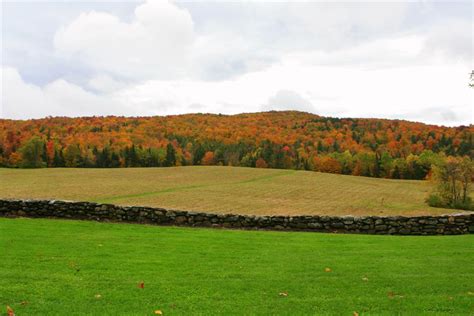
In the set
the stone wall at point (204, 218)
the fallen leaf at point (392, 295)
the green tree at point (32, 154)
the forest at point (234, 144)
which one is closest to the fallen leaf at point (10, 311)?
the fallen leaf at point (392, 295)

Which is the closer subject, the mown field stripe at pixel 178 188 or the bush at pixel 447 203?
the mown field stripe at pixel 178 188

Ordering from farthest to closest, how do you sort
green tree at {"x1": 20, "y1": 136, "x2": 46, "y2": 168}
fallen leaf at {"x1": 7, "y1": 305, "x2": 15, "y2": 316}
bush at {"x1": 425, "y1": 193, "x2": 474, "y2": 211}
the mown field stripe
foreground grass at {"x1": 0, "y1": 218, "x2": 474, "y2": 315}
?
1. green tree at {"x1": 20, "y1": 136, "x2": 46, "y2": 168}
2. bush at {"x1": 425, "y1": 193, "x2": 474, "y2": 211}
3. the mown field stripe
4. foreground grass at {"x1": 0, "y1": 218, "x2": 474, "y2": 315}
5. fallen leaf at {"x1": 7, "y1": 305, "x2": 15, "y2": 316}

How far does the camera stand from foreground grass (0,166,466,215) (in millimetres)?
43500

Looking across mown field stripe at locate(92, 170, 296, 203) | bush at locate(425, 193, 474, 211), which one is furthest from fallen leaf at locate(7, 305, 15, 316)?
bush at locate(425, 193, 474, 211)

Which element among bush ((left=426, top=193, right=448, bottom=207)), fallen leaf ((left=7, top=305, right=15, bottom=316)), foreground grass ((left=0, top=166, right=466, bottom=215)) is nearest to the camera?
fallen leaf ((left=7, top=305, right=15, bottom=316))

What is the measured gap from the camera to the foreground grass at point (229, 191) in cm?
4350

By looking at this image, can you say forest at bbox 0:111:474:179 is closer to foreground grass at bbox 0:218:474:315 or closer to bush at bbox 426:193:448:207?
bush at bbox 426:193:448:207

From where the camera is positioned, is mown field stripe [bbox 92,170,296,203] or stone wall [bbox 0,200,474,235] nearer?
stone wall [bbox 0,200,474,235]

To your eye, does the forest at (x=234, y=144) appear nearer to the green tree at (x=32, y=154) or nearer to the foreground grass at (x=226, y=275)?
the green tree at (x=32, y=154)

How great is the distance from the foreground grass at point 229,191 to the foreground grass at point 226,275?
70.7ft

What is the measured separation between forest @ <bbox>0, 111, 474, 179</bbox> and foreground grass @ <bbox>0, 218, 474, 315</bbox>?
79402 mm

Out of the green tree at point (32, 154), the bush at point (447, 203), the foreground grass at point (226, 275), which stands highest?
the green tree at point (32, 154)

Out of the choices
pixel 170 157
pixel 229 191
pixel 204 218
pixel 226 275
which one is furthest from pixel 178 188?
pixel 170 157

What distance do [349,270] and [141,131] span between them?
115 m
